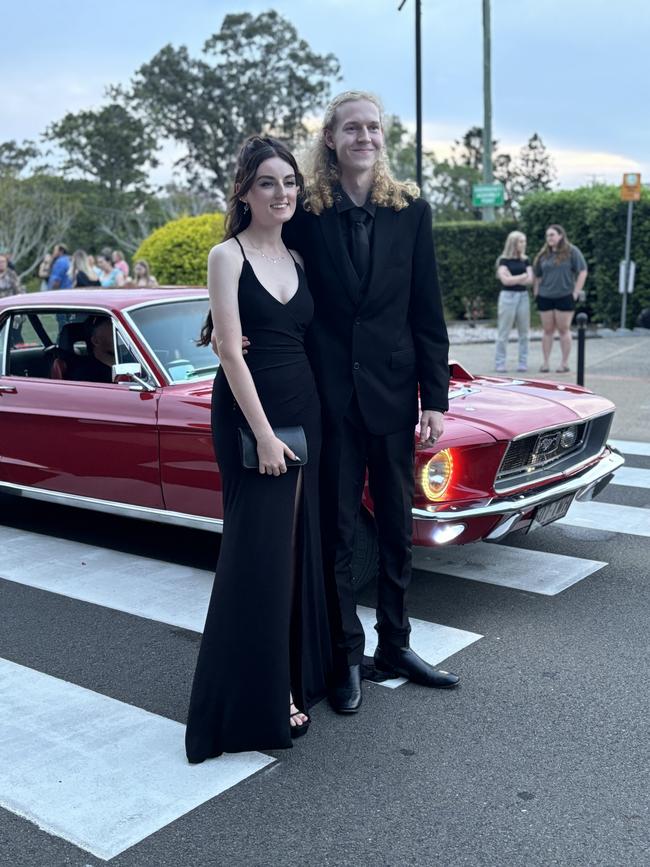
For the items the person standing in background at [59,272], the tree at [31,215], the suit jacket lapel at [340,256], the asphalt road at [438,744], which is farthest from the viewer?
the tree at [31,215]

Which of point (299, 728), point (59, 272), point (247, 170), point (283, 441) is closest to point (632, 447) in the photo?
point (299, 728)

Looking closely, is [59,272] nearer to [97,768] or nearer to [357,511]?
[357,511]

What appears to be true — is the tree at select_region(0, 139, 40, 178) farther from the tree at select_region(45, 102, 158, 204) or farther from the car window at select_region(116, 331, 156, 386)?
the car window at select_region(116, 331, 156, 386)

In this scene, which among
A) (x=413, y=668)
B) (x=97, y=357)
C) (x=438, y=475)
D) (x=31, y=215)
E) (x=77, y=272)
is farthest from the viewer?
(x=31, y=215)

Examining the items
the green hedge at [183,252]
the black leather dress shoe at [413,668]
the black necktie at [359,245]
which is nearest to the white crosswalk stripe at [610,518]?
the black leather dress shoe at [413,668]

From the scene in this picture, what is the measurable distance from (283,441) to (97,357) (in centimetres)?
289

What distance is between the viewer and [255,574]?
3.41m

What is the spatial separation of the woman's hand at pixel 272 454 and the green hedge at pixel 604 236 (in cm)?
1564

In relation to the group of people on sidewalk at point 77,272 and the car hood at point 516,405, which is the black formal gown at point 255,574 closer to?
the car hood at point 516,405

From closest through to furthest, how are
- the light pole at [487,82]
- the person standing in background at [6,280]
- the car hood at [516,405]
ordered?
1. the car hood at [516,405]
2. the person standing in background at [6,280]
3. the light pole at [487,82]

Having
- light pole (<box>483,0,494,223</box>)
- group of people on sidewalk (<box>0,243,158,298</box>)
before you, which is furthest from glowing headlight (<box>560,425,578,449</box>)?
light pole (<box>483,0,494,223</box>)

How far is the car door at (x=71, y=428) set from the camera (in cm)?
539

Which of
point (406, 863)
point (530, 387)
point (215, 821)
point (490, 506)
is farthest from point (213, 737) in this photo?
point (530, 387)

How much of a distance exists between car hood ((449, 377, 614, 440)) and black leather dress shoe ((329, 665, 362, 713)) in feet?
4.67
